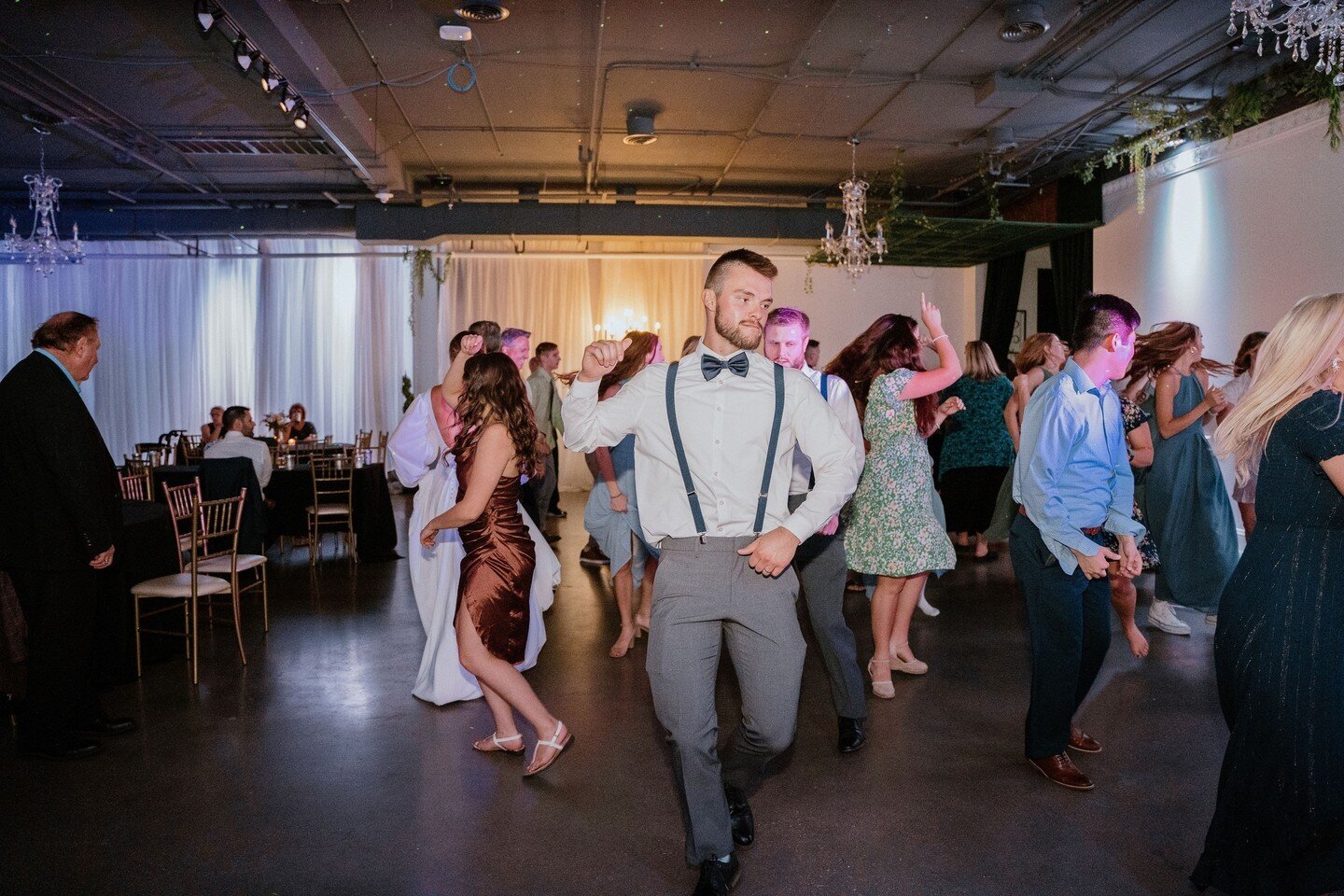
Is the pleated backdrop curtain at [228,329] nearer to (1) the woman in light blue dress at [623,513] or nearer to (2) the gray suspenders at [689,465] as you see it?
(1) the woman in light blue dress at [623,513]

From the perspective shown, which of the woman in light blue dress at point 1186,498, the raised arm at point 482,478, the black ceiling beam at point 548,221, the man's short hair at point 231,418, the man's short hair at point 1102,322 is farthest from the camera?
the black ceiling beam at point 548,221

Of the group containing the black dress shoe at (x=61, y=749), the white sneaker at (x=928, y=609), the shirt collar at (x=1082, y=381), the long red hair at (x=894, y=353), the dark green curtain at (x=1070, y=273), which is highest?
the dark green curtain at (x=1070, y=273)

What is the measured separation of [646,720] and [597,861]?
1189 mm

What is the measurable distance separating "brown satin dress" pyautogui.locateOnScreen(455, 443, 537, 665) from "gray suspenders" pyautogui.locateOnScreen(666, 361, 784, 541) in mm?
1158

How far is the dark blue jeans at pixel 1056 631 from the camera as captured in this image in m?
3.03

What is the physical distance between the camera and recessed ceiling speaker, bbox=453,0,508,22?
6.00 meters

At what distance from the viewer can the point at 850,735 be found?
140 inches

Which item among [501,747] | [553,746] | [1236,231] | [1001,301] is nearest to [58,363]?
[501,747]

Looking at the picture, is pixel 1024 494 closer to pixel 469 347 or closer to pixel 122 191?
pixel 469 347

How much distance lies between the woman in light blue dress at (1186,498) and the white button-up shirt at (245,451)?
5908 millimetres

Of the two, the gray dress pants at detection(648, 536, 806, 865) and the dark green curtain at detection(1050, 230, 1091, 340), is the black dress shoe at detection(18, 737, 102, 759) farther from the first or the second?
the dark green curtain at detection(1050, 230, 1091, 340)

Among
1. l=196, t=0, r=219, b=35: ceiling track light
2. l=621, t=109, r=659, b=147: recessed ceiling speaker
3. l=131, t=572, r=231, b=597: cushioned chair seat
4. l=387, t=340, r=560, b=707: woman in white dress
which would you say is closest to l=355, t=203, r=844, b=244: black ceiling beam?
l=621, t=109, r=659, b=147: recessed ceiling speaker

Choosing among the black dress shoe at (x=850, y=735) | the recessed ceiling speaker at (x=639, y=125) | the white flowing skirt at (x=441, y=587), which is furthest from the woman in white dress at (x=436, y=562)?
the recessed ceiling speaker at (x=639, y=125)

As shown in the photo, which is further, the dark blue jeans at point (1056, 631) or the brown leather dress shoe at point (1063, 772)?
the brown leather dress shoe at point (1063, 772)
